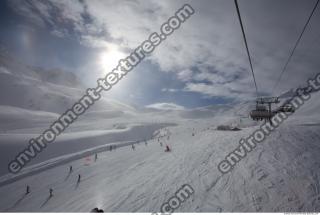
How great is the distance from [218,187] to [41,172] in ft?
93.0

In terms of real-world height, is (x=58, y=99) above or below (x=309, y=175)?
above

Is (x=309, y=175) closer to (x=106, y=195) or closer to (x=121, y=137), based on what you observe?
(x=106, y=195)

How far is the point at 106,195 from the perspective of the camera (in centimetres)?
1627

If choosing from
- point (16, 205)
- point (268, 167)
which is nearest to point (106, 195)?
point (16, 205)

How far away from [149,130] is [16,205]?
2695 inches

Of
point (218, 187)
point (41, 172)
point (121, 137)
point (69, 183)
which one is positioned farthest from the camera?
point (121, 137)

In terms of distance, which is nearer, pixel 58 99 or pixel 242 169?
pixel 242 169

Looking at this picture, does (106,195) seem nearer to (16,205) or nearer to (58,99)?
(16,205)

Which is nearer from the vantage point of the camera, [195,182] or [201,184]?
[201,184]

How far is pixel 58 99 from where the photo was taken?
176125 mm

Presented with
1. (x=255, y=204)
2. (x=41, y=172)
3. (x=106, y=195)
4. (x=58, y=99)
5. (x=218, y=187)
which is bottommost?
(x=255, y=204)

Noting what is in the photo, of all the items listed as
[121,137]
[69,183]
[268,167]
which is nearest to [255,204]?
[268,167]

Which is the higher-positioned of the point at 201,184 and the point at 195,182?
the point at 195,182

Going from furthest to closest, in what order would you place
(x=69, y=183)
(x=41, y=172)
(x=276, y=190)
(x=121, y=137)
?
(x=121, y=137) → (x=41, y=172) → (x=69, y=183) → (x=276, y=190)
